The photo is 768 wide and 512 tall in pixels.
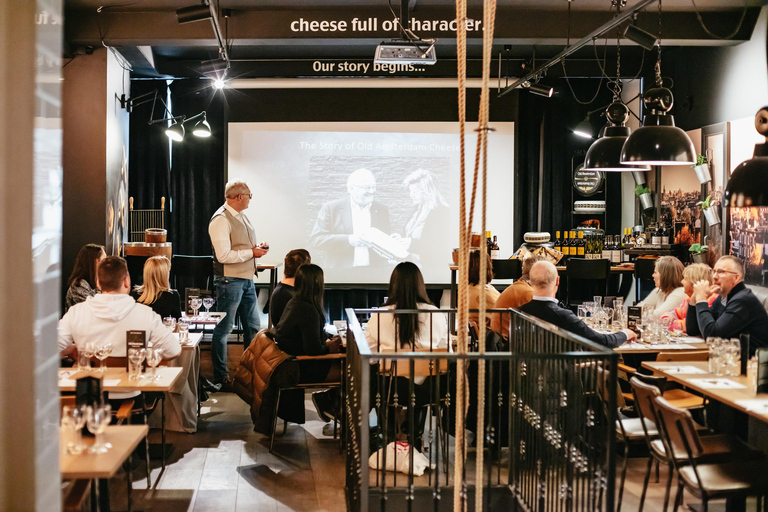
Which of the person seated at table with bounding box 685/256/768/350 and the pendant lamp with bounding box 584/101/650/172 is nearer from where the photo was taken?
the person seated at table with bounding box 685/256/768/350

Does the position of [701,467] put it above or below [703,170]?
below

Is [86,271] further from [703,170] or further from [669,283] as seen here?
[703,170]

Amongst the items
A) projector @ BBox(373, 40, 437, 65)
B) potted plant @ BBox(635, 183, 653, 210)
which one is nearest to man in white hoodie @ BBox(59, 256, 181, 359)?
projector @ BBox(373, 40, 437, 65)

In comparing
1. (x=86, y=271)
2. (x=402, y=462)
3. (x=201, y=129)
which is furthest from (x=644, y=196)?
(x=86, y=271)

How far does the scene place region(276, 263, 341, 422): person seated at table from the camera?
183 inches

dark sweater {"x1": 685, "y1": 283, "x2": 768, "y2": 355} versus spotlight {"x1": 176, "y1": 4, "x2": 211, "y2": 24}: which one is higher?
spotlight {"x1": 176, "y1": 4, "x2": 211, "y2": 24}

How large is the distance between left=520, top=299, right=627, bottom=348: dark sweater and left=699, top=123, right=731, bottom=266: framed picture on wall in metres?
2.96

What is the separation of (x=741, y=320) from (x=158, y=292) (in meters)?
4.10

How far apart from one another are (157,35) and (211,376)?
329 cm

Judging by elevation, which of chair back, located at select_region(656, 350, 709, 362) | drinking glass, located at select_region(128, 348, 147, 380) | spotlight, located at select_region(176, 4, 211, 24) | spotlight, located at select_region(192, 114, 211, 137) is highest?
spotlight, located at select_region(176, 4, 211, 24)

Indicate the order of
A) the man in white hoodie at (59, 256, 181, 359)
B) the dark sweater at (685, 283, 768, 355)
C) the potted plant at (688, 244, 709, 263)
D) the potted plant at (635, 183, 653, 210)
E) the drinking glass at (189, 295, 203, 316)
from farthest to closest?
1. the potted plant at (635, 183, 653, 210)
2. the potted plant at (688, 244, 709, 263)
3. the drinking glass at (189, 295, 203, 316)
4. the dark sweater at (685, 283, 768, 355)
5. the man in white hoodie at (59, 256, 181, 359)

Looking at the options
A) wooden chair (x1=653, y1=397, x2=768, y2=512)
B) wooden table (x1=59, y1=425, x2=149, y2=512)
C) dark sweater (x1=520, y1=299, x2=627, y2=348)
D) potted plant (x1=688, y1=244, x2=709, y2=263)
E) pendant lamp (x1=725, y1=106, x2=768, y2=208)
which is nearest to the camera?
wooden table (x1=59, y1=425, x2=149, y2=512)

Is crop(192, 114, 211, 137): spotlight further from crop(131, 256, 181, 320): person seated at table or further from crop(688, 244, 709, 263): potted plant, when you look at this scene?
crop(688, 244, 709, 263): potted plant

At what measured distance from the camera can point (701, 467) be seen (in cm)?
328
